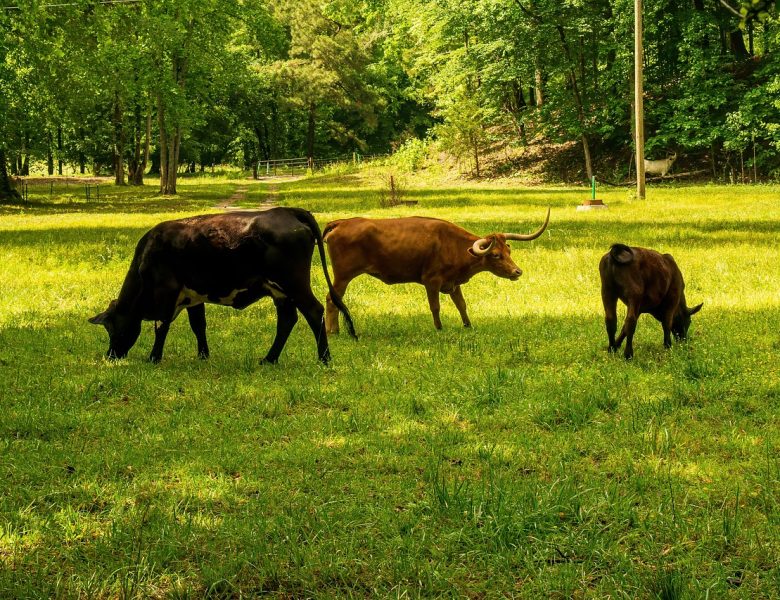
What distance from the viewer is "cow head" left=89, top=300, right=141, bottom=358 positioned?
8.30m

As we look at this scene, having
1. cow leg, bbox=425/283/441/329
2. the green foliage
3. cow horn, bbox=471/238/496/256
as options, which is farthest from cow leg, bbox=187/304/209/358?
the green foliage

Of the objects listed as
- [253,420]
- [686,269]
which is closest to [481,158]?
[686,269]

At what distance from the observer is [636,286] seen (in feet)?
25.1

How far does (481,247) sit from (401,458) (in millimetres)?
4765

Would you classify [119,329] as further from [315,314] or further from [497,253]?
[497,253]

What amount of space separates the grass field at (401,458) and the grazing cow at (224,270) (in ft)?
1.57

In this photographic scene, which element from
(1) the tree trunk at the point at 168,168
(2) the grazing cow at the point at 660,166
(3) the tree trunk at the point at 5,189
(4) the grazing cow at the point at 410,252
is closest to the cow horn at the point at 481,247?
(4) the grazing cow at the point at 410,252

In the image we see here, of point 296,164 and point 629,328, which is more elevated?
point 296,164

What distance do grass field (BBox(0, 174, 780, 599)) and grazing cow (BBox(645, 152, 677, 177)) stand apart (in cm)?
2844

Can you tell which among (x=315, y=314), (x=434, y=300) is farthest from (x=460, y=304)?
(x=315, y=314)

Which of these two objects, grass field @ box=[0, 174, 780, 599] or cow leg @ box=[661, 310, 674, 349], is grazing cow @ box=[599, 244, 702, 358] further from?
grass field @ box=[0, 174, 780, 599]

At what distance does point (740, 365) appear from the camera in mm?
7578

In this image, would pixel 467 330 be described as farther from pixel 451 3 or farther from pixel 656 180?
pixel 451 3

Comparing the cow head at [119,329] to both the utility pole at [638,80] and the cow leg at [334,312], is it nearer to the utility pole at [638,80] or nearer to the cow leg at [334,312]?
the cow leg at [334,312]
